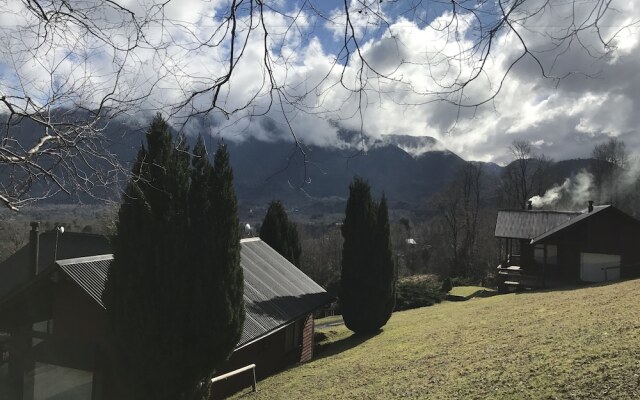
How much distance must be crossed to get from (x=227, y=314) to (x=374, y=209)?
9.89m

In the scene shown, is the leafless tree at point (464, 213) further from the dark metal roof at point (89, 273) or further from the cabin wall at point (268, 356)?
the dark metal roof at point (89, 273)

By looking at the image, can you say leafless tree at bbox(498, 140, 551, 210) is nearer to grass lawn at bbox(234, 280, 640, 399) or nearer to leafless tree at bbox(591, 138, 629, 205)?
leafless tree at bbox(591, 138, 629, 205)

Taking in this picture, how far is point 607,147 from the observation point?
5438cm

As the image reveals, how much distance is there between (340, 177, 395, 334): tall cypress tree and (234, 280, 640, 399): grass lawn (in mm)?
1792

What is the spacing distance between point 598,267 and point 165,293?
26.0 metres

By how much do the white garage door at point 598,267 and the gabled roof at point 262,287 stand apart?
17.5 meters

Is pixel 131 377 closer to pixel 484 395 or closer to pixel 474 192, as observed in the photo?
pixel 484 395

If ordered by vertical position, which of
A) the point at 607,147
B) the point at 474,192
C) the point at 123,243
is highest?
the point at 607,147

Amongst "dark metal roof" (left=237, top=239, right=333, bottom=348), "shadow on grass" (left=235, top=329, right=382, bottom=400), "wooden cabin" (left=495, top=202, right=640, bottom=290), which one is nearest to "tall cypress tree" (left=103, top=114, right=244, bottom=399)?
"dark metal roof" (left=237, top=239, right=333, bottom=348)

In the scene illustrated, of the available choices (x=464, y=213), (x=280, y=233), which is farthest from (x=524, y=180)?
(x=280, y=233)

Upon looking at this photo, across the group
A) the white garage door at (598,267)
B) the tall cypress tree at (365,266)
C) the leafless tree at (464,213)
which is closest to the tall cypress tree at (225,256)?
the tall cypress tree at (365,266)

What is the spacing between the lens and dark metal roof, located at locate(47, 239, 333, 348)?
10758 mm

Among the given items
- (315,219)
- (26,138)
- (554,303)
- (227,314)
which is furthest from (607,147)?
(315,219)

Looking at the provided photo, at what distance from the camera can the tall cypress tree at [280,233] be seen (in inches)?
1013
